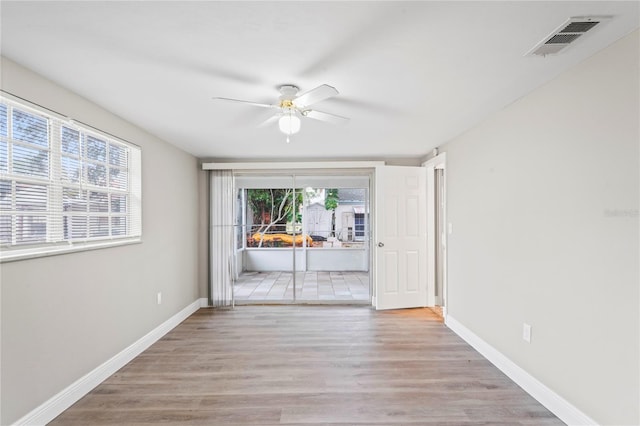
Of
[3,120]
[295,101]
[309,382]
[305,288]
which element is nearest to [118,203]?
[3,120]

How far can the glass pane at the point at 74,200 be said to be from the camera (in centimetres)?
221

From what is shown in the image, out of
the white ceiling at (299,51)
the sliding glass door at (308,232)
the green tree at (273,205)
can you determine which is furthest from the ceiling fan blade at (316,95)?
the green tree at (273,205)

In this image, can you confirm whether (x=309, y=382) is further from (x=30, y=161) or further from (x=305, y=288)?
(x=305, y=288)

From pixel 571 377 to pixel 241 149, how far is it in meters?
3.86

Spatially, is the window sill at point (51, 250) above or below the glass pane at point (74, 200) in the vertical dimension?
below

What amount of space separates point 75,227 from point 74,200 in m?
0.20

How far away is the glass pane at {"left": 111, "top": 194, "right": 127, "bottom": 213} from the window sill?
0.92ft

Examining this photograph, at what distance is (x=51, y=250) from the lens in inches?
80.8

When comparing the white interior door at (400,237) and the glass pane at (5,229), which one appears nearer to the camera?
the glass pane at (5,229)

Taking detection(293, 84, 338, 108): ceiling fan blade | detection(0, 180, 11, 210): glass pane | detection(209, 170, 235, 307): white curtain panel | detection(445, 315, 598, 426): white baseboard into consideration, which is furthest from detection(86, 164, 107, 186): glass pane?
detection(445, 315, 598, 426): white baseboard

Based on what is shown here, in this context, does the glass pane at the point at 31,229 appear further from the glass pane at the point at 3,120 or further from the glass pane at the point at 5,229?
the glass pane at the point at 3,120

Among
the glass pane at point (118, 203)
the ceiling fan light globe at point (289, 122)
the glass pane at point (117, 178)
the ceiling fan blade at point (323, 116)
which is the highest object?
the ceiling fan blade at point (323, 116)

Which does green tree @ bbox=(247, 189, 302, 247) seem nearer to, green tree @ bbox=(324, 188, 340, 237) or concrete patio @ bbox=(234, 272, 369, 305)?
green tree @ bbox=(324, 188, 340, 237)

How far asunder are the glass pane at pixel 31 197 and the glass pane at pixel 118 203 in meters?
0.72
